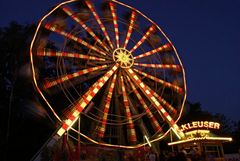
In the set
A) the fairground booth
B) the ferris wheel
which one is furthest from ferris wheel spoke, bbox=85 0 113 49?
the fairground booth

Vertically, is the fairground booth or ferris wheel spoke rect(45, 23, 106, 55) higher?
ferris wheel spoke rect(45, 23, 106, 55)

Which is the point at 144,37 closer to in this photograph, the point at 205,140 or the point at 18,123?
the point at 205,140

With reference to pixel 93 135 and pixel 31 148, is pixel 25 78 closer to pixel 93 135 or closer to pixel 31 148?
pixel 93 135

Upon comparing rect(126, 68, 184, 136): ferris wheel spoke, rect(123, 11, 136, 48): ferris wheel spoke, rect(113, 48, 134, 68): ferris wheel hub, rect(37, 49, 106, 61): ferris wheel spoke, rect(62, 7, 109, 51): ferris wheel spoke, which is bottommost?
rect(126, 68, 184, 136): ferris wheel spoke

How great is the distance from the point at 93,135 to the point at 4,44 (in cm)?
1277

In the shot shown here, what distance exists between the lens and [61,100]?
19.9m

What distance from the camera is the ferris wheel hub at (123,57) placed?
15.3 m

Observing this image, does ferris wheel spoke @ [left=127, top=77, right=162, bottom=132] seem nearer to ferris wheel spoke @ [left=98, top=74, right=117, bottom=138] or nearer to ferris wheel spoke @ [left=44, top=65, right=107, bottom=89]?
ferris wheel spoke @ [left=98, top=74, right=117, bottom=138]

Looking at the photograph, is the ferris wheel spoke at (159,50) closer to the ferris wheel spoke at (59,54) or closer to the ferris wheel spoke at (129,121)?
the ferris wheel spoke at (129,121)

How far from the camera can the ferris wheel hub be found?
15.3 metres

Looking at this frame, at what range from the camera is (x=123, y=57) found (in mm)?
15586

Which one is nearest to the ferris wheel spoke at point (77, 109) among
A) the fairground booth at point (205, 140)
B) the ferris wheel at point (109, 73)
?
the ferris wheel at point (109, 73)

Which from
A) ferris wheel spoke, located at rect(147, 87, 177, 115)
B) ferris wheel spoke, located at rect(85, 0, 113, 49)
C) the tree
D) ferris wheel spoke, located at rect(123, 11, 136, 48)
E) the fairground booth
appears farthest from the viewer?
the tree

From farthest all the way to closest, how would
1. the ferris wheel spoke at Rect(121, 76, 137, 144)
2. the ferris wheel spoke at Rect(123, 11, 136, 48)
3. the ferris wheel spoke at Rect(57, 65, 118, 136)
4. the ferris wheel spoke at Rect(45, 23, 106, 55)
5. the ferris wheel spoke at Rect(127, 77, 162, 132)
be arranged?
the ferris wheel spoke at Rect(123, 11, 136, 48)
the ferris wheel spoke at Rect(127, 77, 162, 132)
the ferris wheel spoke at Rect(121, 76, 137, 144)
the ferris wheel spoke at Rect(45, 23, 106, 55)
the ferris wheel spoke at Rect(57, 65, 118, 136)
